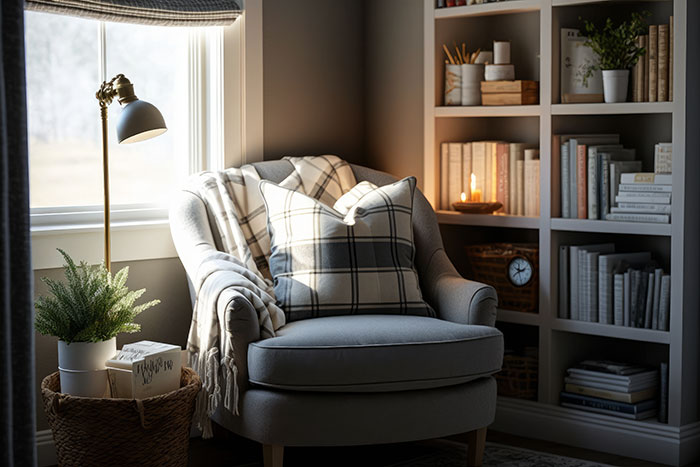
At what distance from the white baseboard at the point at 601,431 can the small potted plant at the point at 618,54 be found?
114 cm

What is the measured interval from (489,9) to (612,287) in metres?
1.14

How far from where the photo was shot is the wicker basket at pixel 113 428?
7.66 ft

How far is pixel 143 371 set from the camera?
239 cm

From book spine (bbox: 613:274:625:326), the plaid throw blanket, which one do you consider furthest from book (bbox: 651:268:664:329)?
the plaid throw blanket

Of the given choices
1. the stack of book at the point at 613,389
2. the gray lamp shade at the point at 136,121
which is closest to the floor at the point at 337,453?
the stack of book at the point at 613,389

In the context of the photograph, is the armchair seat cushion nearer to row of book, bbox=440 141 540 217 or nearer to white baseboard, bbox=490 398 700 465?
white baseboard, bbox=490 398 700 465

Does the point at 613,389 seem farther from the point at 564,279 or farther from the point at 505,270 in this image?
the point at 505,270

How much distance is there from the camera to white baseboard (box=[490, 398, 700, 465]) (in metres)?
2.93

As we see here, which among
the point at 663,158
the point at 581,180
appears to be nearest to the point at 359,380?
A: the point at 581,180

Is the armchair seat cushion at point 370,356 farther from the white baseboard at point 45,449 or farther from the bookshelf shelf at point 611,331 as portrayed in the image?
the white baseboard at point 45,449

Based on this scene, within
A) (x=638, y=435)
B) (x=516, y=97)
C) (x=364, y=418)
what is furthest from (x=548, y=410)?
(x=516, y=97)

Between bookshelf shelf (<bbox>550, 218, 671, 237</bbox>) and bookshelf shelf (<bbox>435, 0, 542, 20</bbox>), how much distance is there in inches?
31.0

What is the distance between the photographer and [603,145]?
124 inches

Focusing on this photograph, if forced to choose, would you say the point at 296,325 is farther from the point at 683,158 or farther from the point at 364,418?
the point at 683,158
